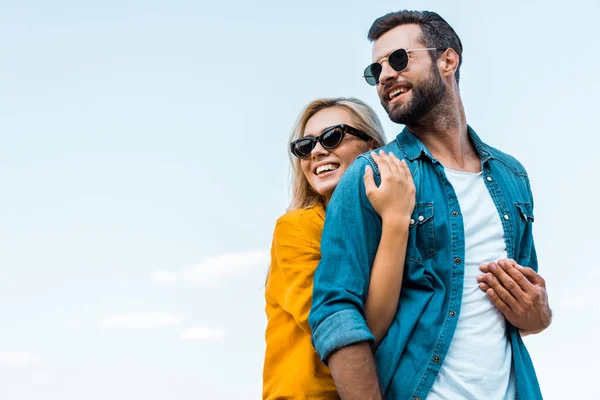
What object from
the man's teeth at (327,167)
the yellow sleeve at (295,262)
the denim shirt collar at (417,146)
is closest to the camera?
the yellow sleeve at (295,262)

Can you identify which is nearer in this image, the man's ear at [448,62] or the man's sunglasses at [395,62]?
the man's sunglasses at [395,62]

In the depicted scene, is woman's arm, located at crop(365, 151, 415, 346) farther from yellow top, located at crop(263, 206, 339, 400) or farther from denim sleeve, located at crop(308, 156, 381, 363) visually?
yellow top, located at crop(263, 206, 339, 400)

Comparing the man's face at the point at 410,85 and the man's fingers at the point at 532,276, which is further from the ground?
the man's face at the point at 410,85

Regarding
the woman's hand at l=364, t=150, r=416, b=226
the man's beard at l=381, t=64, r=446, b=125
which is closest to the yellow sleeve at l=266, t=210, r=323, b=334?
the woman's hand at l=364, t=150, r=416, b=226

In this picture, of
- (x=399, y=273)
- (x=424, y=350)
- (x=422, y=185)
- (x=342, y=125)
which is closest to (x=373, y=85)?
(x=342, y=125)

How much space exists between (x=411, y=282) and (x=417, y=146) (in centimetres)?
81

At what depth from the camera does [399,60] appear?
164 inches

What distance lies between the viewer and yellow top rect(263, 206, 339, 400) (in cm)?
380

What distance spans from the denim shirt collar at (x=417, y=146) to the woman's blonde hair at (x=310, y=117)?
0.67 m

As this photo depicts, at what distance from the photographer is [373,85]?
14.5 ft

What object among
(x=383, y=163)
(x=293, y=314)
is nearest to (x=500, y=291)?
(x=383, y=163)

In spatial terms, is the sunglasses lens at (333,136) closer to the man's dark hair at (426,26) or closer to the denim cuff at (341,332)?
the man's dark hair at (426,26)

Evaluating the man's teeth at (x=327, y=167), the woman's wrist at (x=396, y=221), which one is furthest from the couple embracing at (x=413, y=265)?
the man's teeth at (x=327, y=167)

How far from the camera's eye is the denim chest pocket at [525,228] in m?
4.16
